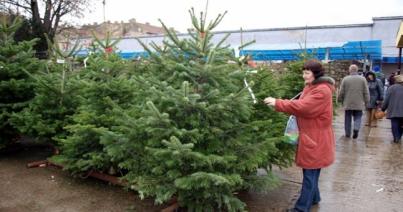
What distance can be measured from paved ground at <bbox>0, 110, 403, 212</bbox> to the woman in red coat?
0.68 meters

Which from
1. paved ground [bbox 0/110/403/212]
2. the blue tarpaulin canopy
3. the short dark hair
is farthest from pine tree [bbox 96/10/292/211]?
the blue tarpaulin canopy

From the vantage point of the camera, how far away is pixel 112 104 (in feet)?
16.9

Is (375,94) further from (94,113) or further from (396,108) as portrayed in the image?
(94,113)

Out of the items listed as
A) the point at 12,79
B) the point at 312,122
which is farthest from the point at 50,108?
the point at 312,122

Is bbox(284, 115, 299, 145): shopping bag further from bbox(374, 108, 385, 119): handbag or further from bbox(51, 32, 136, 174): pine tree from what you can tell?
bbox(374, 108, 385, 119): handbag

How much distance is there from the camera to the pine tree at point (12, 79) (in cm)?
636

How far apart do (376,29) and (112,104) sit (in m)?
30.2

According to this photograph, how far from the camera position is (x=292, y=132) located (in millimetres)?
4434

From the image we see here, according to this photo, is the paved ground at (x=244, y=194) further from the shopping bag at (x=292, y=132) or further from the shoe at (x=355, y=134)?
the shoe at (x=355, y=134)

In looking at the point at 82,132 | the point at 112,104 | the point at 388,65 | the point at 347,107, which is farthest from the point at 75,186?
the point at 388,65

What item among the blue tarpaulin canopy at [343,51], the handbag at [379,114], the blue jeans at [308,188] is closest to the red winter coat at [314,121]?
the blue jeans at [308,188]

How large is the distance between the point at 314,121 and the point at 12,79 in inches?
200

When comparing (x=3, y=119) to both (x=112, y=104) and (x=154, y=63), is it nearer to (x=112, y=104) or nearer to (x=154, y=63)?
(x=112, y=104)

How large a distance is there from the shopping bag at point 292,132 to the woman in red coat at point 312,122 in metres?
0.13
